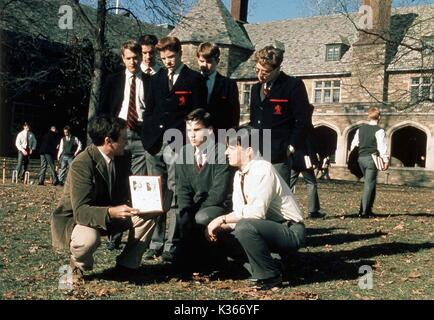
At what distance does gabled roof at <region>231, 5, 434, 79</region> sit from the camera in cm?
4028

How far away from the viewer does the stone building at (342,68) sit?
3506 cm

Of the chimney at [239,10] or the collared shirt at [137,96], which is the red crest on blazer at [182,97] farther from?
the chimney at [239,10]

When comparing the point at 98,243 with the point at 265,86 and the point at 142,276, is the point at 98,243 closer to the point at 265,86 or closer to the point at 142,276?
the point at 142,276

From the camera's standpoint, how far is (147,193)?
4828mm

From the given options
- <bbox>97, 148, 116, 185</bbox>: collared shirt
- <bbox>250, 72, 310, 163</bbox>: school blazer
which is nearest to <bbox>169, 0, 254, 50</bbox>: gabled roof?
<bbox>250, 72, 310, 163</bbox>: school blazer

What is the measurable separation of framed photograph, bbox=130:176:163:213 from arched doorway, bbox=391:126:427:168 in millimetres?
36232

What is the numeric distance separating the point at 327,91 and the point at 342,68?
1.93m

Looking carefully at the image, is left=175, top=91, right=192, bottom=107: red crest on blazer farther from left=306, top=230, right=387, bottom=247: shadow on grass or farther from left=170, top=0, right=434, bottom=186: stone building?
left=170, top=0, right=434, bottom=186: stone building

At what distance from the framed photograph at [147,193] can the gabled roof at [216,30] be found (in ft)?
132

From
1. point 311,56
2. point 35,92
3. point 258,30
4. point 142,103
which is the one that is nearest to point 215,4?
point 258,30

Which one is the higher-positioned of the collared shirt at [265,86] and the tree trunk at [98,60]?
the tree trunk at [98,60]

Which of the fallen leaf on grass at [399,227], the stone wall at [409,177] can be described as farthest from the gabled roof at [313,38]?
the fallen leaf on grass at [399,227]

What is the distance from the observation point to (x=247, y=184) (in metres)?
5.00
